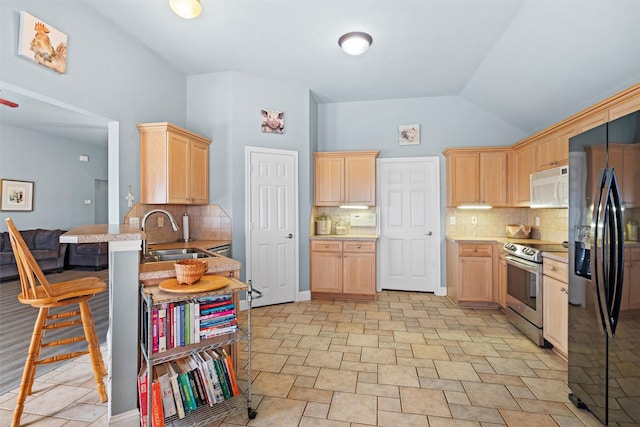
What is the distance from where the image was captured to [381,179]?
4.85 meters

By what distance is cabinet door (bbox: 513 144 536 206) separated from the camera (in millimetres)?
3725

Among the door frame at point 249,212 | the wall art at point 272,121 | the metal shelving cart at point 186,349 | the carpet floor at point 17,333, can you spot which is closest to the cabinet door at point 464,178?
the door frame at point 249,212

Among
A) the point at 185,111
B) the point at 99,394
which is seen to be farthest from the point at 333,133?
Answer: the point at 99,394

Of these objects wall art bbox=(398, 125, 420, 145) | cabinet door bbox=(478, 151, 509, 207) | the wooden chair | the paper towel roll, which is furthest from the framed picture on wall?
cabinet door bbox=(478, 151, 509, 207)

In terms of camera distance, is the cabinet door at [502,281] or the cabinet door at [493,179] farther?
the cabinet door at [493,179]

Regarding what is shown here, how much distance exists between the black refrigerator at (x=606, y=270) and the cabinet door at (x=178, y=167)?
3.53 meters

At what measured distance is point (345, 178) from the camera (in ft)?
15.1

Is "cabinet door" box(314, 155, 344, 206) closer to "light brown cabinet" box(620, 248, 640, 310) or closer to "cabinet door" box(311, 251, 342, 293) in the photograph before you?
"cabinet door" box(311, 251, 342, 293)

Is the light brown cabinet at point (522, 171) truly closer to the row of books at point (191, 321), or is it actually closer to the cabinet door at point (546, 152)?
the cabinet door at point (546, 152)

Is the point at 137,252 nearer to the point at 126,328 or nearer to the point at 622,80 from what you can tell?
the point at 126,328


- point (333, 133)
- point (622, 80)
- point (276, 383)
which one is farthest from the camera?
point (333, 133)

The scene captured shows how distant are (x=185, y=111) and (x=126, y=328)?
321 cm

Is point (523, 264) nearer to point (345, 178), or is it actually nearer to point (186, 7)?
point (345, 178)

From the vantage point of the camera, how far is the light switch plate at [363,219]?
4816 mm
